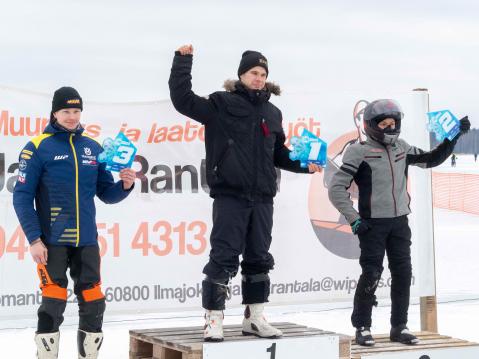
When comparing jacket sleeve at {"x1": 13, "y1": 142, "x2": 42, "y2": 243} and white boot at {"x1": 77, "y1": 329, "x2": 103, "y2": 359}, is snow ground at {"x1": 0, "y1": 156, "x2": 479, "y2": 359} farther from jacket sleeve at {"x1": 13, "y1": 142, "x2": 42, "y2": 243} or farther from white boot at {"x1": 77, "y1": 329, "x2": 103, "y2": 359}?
jacket sleeve at {"x1": 13, "y1": 142, "x2": 42, "y2": 243}

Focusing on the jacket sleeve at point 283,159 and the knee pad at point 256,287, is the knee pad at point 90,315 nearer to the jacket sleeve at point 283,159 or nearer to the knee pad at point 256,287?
the knee pad at point 256,287

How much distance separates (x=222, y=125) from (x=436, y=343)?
2419 mm

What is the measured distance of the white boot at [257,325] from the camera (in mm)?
6088

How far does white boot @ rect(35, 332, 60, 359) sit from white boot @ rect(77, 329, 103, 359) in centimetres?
17

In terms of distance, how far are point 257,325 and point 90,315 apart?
116cm

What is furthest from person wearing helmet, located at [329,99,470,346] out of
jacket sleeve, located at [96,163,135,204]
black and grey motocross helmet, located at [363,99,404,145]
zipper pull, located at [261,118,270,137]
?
jacket sleeve, located at [96,163,135,204]

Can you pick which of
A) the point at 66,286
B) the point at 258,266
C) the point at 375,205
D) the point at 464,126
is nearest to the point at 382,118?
the point at 375,205

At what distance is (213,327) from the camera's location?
5895mm

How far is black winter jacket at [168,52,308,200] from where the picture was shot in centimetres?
585

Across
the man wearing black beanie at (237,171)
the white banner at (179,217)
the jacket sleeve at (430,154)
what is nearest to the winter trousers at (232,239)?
the man wearing black beanie at (237,171)

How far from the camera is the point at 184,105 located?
5.81 meters

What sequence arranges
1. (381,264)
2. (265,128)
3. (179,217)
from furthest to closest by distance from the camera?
(179,217), (381,264), (265,128)

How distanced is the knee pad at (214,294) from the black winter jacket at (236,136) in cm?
58

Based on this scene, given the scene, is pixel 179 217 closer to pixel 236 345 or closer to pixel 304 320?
pixel 304 320
